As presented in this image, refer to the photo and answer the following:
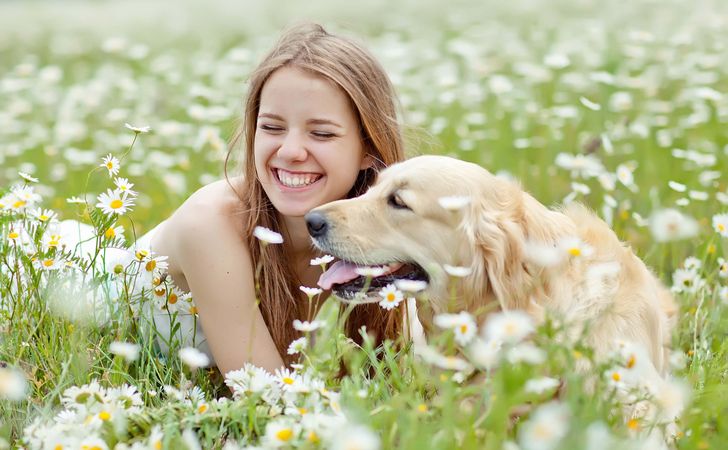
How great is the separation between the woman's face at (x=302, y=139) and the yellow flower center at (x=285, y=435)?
1.35 m

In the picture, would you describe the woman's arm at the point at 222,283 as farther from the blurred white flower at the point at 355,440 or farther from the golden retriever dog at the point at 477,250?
the blurred white flower at the point at 355,440

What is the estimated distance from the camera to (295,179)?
10.9 ft

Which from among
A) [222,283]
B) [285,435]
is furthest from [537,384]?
Answer: [222,283]

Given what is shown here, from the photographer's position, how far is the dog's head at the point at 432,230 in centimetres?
286

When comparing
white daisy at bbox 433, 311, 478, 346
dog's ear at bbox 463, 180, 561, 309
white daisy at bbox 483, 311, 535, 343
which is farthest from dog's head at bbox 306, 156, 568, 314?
white daisy at bbox 483, 311, 535, 343

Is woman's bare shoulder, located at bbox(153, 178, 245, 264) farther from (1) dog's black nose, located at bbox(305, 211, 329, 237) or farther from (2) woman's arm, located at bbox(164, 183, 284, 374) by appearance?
(1) dog's black nose, located at bbox(305, 211, 329, 237)

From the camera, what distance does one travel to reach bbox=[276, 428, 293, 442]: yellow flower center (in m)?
2.02

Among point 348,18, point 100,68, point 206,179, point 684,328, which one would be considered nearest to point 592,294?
point 684,328

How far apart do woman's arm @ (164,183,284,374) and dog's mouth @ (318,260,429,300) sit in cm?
35

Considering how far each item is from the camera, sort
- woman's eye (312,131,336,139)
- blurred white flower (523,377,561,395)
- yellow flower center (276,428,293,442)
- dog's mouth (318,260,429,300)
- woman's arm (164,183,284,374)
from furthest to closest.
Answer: woman's eye (312,131,336,139), woman's arm (164,183,284,374), dog's mouth (318,260,429,300), yellow flower center (276,428,293,442), blurred white flower (523,377,561,395)

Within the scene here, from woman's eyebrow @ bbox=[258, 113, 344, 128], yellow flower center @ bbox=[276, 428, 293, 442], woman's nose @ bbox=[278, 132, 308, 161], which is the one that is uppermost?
woman's eyebrow @ bbox=[258, 113, 344, 128]

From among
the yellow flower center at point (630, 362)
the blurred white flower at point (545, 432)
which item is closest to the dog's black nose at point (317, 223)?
the yellow flower center at point (630, 362)

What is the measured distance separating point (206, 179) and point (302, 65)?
204 centimetres

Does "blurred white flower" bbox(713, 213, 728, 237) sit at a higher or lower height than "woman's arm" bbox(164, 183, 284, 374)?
higher
